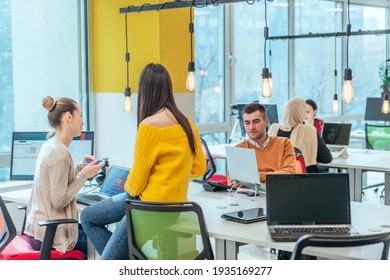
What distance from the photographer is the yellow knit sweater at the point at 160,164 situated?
3307mm

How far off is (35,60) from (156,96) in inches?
114

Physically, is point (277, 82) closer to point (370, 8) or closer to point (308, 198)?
point (370, 8)

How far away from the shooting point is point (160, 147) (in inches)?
130

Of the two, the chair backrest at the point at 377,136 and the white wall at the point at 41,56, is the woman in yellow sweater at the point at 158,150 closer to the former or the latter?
the white wall at the point at 41,56

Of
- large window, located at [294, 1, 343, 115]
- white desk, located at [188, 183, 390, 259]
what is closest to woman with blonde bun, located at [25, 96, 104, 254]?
white desk, located at [188, 183, 390, 259]

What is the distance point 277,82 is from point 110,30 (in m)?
3.42

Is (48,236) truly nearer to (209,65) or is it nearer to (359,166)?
(359,166)

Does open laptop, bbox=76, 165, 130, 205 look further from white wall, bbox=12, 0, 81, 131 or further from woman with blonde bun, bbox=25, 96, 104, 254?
white wall, bbox=12, 0, 81, 131

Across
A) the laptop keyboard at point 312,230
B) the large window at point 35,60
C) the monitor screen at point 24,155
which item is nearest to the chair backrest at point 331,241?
the laptop keyboard at point 312,230

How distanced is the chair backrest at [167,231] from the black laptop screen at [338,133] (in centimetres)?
404

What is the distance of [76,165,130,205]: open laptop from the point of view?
4273 millimetres
